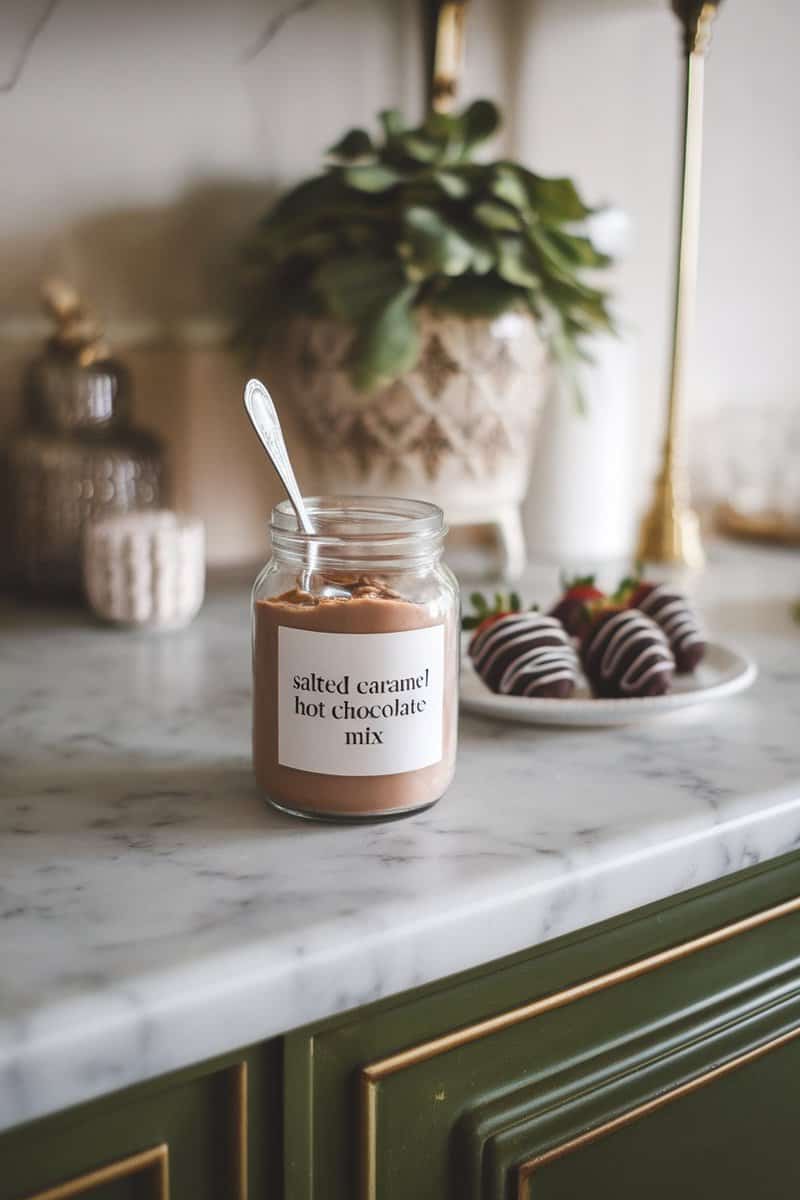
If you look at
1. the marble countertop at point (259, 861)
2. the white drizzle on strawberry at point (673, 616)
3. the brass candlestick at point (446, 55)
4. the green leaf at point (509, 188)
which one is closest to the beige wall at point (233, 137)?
the brass candlestick at point (446, 55)

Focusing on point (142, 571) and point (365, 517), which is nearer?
point (365, 517)

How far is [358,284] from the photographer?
3.18 ft

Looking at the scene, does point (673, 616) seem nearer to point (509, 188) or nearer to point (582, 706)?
point (582, 706)

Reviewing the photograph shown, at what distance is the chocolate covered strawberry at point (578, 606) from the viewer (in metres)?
0.75

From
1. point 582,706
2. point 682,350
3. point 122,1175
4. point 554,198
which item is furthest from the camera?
point 682,350

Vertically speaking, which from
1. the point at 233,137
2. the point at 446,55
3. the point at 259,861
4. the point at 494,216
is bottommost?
the point at 259,861

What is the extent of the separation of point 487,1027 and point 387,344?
62 cm

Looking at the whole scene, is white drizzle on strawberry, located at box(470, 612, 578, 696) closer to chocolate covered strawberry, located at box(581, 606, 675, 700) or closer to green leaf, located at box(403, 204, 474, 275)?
chocolate covered strawberry, located at box(581, 606, 675, 700)

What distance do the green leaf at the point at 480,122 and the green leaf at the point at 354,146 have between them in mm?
89

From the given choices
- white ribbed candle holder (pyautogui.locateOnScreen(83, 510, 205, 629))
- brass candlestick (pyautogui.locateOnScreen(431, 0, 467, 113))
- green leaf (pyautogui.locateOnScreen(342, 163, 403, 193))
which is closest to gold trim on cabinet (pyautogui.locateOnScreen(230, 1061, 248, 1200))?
white ribbed candle holder (pyautogui.locateOnScreen(83, 510, 205, 629))

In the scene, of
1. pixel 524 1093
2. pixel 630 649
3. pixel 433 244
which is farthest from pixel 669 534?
pixel 524 1093

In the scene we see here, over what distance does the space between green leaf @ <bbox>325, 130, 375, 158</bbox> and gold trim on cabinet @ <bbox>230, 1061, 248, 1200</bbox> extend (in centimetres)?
85

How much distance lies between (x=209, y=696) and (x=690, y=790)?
0.32 m

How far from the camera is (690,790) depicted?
577mm
